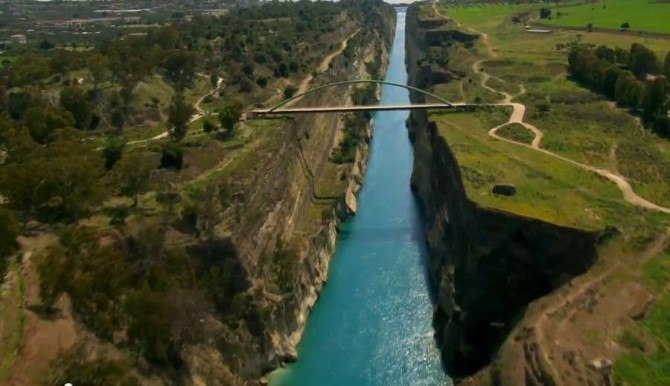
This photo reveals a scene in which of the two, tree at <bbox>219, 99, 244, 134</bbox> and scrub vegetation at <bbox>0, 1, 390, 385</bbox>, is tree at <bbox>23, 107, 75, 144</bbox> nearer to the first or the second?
scrub vegetation at <bbox>0, 1, 390, 385</bbox>

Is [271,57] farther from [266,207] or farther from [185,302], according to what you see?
[185,302]

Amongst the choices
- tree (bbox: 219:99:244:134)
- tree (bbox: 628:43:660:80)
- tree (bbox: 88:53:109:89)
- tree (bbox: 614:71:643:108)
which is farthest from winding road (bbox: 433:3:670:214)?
tree (bbox: 88:53:109:89)

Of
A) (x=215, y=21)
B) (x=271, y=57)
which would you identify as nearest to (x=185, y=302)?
(x=271, y=57)

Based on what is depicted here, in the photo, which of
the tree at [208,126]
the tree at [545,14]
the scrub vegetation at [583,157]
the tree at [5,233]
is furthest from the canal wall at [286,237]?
the tree at [545,14]

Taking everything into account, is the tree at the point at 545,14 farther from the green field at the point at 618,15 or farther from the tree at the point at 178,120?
the tree at the point at 178,120

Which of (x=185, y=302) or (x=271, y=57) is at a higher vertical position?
(x=271, y=57)

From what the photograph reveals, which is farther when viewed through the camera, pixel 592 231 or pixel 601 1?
pixel 601 1

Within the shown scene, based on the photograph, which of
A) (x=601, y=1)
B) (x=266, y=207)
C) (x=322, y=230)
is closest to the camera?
(x=266, y=207)
